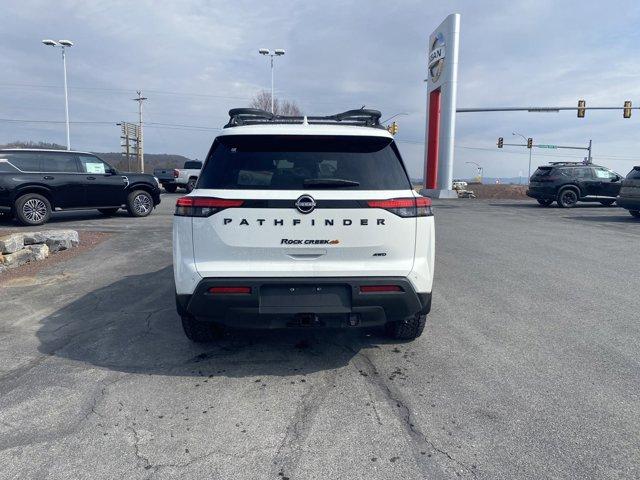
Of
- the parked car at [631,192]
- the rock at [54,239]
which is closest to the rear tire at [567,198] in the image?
the parked car at [631,192]

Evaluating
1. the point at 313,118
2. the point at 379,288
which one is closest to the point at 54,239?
the point at 313,118

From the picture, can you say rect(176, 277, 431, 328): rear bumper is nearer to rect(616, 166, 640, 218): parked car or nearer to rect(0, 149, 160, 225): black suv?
rect(0, 149, 160, 225): black suv

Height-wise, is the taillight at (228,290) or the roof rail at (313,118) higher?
the roof rail at (313,118)

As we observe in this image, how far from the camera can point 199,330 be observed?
4176mm

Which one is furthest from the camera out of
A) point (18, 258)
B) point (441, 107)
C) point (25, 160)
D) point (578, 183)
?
point (441, 107)

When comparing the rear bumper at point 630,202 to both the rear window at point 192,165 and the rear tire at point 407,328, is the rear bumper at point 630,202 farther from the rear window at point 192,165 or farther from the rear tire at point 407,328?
the rear window at point 192,165

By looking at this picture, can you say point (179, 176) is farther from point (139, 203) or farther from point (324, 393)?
point (324, 393)

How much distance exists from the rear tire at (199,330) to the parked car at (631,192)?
51.4 feet

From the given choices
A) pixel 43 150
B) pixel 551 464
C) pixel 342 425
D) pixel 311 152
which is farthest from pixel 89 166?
pixel 551 464

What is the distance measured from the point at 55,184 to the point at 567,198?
20162 mm

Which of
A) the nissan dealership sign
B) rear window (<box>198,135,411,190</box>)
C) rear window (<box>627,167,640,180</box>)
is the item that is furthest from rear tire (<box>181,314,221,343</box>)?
the nissan dealership sign

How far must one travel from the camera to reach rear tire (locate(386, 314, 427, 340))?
13.9ft

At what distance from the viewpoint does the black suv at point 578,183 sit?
21094 mm

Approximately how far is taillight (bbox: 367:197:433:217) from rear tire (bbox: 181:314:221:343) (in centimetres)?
182
